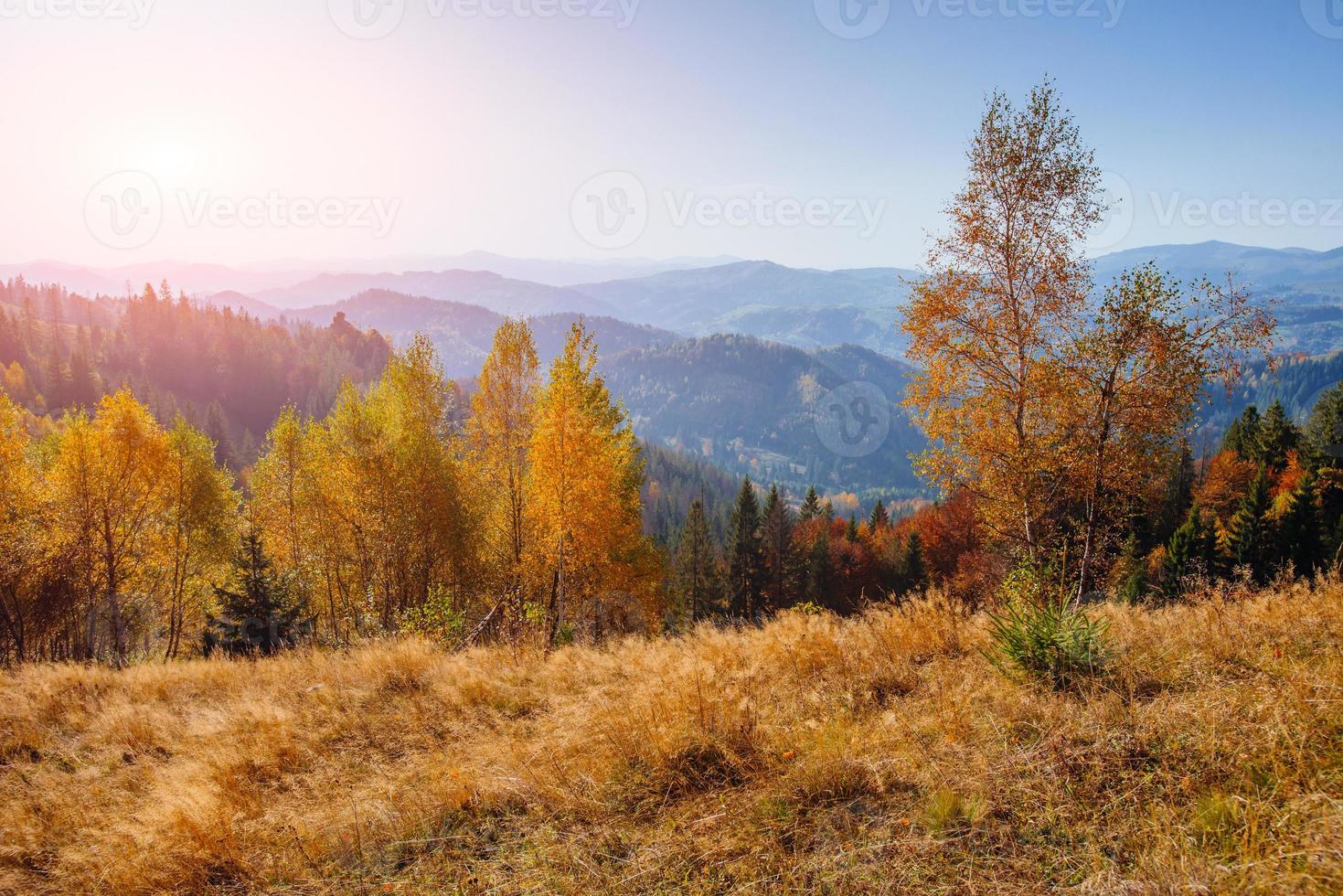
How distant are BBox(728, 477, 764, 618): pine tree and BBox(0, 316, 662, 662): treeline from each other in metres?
29.0

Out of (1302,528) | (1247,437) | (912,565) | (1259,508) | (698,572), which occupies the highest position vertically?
(1247,437)

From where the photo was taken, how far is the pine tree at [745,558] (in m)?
55.6

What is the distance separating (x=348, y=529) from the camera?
24.4m

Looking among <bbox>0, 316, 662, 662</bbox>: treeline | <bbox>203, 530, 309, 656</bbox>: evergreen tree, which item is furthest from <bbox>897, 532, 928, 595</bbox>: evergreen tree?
<bbox>203, 530, 309, 656</bbox>: evergreen tree

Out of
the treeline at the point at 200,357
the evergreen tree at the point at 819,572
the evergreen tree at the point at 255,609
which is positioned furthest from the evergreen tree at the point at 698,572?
the treeline at the point at 200,357

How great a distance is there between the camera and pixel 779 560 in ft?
190

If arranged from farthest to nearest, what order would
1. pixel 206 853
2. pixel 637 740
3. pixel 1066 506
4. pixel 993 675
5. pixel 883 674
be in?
pixel 1066 506, pixel 883 674, pixel 993 675, pixel 637 740, pixel 206 853

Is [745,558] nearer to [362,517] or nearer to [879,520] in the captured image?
[879,520]

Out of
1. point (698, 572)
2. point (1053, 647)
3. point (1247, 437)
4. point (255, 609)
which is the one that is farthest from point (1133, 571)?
point (255, 609)

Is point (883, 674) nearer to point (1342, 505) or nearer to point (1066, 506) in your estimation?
point (1066, 506)

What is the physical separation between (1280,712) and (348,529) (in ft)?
86.8

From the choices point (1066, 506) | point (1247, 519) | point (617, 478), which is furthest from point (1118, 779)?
point (1247, 519)

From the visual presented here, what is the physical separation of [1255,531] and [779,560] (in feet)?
110

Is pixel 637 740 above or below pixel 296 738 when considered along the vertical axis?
above
